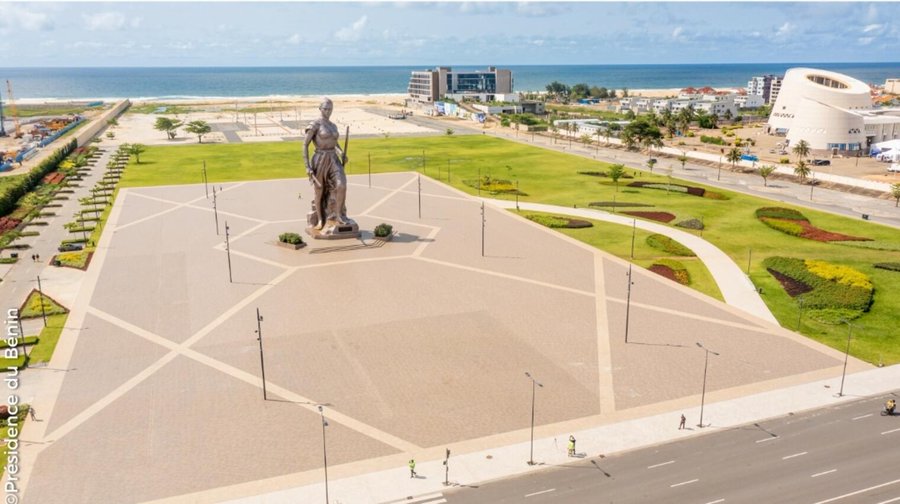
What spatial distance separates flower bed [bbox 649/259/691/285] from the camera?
6088 centimetres

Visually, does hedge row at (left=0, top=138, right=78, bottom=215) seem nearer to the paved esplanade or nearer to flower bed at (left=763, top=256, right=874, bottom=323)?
the paved esplanade

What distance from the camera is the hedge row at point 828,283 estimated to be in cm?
5406

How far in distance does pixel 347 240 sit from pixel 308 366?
2917cm

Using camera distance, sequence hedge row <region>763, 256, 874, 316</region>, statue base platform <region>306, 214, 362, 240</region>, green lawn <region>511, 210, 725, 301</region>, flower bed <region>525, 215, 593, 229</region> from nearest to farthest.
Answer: hedge row <region>763, 256, 874, 316</region> < green lawn <region>511, 210, 725, 301</region> < statue base platform <region>306, 214, 362, 240</region> < flower bed <region>525, 215, 593, 229</region>

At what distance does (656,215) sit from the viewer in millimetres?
84312

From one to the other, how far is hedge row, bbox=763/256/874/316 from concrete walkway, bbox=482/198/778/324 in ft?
12.9

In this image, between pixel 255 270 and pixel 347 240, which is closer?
pixel 255 270

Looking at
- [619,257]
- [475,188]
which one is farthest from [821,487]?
[475,188]

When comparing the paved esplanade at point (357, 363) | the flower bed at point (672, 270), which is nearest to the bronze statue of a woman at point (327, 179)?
the paved esplanade at point (357, 363)

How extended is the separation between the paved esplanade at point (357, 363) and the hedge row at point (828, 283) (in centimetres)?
805

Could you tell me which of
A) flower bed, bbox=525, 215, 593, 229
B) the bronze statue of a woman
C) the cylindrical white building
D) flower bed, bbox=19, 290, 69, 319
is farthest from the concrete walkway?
the cylindrical white building

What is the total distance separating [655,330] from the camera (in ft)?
163

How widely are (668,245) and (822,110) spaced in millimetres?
85854

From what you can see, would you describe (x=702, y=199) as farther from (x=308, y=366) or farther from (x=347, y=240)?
(x=308, y=366)
